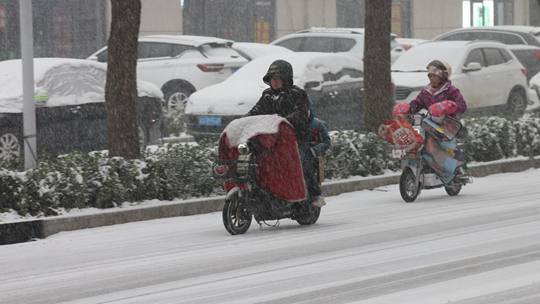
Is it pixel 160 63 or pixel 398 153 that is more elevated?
pixel 160 63

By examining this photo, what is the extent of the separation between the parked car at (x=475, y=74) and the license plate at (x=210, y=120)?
15.8ft

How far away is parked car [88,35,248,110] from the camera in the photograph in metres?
24.7

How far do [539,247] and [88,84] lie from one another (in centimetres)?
949

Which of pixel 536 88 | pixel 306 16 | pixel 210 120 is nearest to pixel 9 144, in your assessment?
pixel 210 120

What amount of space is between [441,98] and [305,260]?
4872mm

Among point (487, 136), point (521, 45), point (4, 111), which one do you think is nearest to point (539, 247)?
point (487, 136)

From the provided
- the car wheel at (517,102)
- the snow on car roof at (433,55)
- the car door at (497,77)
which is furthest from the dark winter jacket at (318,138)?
the car wheel at (517,102)

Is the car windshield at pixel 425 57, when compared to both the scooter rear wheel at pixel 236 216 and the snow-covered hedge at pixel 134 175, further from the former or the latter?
the scooter rear wheel at pixel 236 216

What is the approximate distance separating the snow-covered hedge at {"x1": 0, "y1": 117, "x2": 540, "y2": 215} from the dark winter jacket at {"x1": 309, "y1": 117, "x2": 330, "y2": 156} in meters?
1.84

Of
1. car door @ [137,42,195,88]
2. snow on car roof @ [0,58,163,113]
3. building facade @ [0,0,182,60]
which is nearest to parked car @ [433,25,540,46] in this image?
building facade @ [0,0,182,60]

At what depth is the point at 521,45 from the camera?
3141cm

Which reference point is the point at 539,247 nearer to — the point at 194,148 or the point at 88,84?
the point at 194,148

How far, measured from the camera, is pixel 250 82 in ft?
70.1

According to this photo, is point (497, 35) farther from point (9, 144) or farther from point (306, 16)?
point (9, 144)
